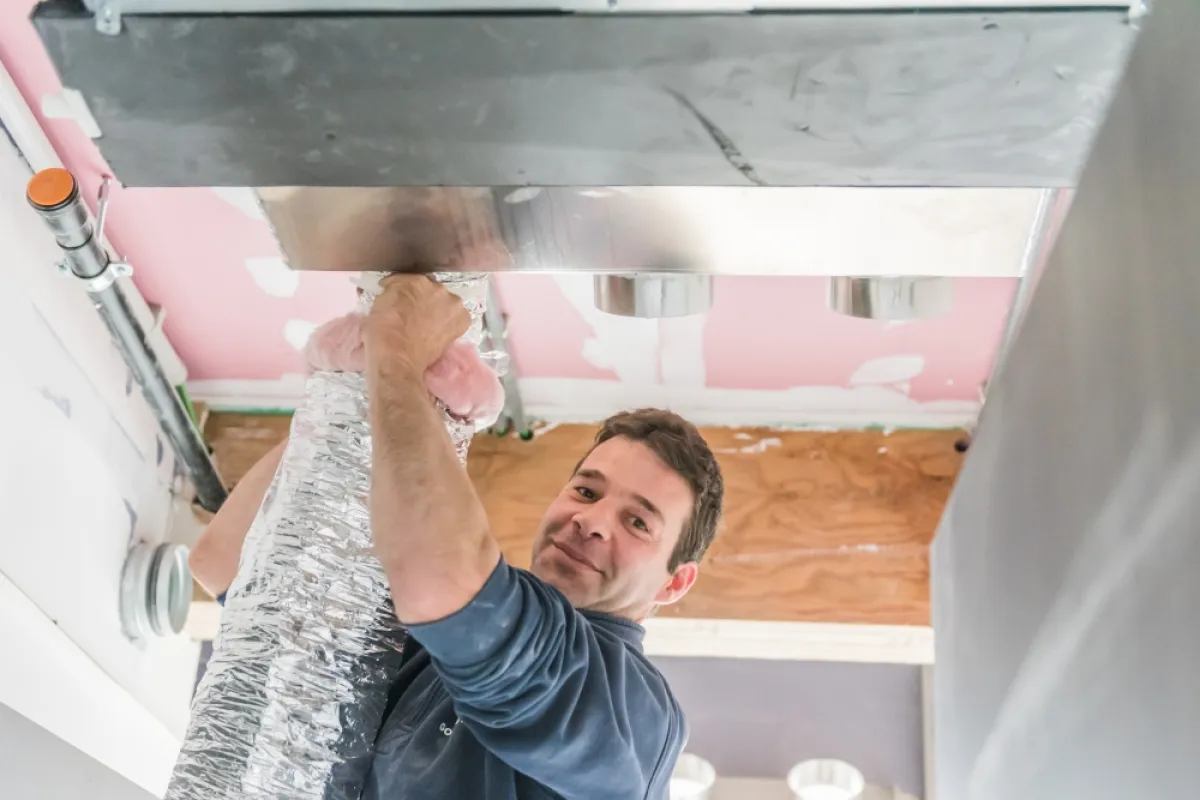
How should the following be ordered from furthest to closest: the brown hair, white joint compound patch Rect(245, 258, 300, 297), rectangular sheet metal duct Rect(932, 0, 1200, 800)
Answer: white joint compound patch Rect(245, 258, 300, 297) < the brown hair < rectangular sheet metal duct Rect(932, 0, 1200, 800)

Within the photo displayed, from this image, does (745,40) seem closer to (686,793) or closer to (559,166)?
(559,166)

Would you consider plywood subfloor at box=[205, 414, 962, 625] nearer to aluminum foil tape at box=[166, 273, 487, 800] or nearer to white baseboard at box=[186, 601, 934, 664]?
white baseboard at box=[186, 601, 934, 664]

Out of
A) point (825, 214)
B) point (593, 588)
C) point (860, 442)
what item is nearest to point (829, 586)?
point (860, 442)

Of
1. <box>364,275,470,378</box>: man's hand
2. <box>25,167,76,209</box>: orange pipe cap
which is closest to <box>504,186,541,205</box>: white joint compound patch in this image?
<box>364,275,470,378</box>: man's hand

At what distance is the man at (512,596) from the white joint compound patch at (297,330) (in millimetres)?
830

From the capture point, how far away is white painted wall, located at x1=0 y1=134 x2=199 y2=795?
1819 mm

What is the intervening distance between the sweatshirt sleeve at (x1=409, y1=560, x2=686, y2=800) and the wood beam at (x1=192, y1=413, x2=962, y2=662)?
1.12m

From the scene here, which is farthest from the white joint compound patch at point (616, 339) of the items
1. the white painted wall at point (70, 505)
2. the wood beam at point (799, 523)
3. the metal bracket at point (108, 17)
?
the metal bracket at point (108, 17)

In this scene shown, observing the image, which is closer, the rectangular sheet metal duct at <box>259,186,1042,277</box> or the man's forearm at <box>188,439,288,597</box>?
the rectangular sheet metal duct at <box>259,186,1042,277</box>

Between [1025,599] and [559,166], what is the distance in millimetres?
588

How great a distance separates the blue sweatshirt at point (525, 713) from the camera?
101 cm

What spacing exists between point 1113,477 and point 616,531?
72 centimetres

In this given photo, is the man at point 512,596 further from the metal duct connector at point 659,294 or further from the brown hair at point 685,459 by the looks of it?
the metal duct connector at point 659,294

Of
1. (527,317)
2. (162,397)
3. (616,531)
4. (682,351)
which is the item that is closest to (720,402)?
(682,351)
